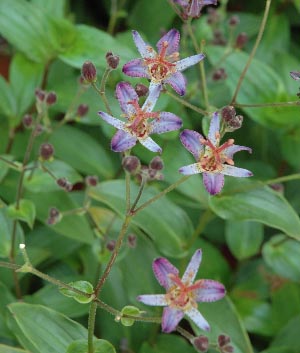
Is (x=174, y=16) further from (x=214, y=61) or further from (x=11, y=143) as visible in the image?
(x=11, y=143)

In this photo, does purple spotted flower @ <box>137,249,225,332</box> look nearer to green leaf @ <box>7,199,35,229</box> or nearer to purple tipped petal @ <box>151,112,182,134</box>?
purple tipped petal @ <box>151,112,182,134</box>

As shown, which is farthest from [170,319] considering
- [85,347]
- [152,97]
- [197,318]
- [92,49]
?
[92,49]

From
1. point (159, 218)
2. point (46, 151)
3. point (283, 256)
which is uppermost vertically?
point (46, 151)

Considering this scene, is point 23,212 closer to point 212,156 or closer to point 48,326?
point 48,326

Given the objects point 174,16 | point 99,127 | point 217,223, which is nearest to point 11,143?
point 99,127

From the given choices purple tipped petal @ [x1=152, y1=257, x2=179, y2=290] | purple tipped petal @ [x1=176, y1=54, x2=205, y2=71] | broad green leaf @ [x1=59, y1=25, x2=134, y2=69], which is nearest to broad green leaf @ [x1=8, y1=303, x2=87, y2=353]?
purple tipped petal @ [x1=152, y1=257, x2=179, y2=290]

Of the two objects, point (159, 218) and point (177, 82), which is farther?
point (159, 218)

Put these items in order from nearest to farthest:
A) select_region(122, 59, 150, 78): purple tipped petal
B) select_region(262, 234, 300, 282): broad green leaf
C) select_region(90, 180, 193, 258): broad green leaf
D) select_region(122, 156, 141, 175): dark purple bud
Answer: select_region(122, 156, 141, 175): dark purple bud
select_region(122, 59, 150, 78): purple tipped petal
select_region(90, 180, 193, 258): broad green leaf
select_region(262, 234, 300, 282): broad green leaf
